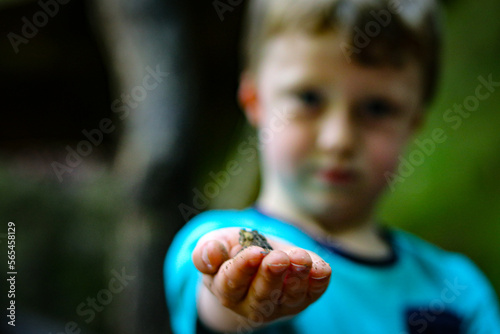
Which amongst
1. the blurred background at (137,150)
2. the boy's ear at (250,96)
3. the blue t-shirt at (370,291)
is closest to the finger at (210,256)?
the blue t-shirt at (370,291)

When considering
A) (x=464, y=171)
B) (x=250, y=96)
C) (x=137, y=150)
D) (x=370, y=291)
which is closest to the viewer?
(x=370, y=291)

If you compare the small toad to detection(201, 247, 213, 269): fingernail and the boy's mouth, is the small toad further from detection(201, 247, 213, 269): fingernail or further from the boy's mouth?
the boy's mouth

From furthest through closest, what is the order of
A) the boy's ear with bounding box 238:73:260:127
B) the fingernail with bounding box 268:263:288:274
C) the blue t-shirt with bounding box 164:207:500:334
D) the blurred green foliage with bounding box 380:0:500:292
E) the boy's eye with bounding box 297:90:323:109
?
the blurred green foliage with bounding box 380:0:500:292
the boy's ear with bounding box 238:73:260:127
the boy's eye with bounding box 297:90:323:109
the blue t-shirt with bounding box 164:207:500:334
the fingernail with bounding box 268:263:288:274

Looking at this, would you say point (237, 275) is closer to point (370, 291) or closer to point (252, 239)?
point (252, 239)

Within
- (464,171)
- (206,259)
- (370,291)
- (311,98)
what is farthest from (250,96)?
(464,171)

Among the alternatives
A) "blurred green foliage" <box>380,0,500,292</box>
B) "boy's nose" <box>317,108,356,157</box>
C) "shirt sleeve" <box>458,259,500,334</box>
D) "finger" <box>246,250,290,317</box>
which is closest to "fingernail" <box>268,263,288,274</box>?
"finger" <box>246,250,290,317</box>

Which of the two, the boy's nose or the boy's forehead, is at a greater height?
the boy's forehead

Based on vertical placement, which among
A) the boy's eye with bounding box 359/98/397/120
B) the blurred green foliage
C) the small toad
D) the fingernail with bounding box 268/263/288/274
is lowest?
the blurred green foliage
